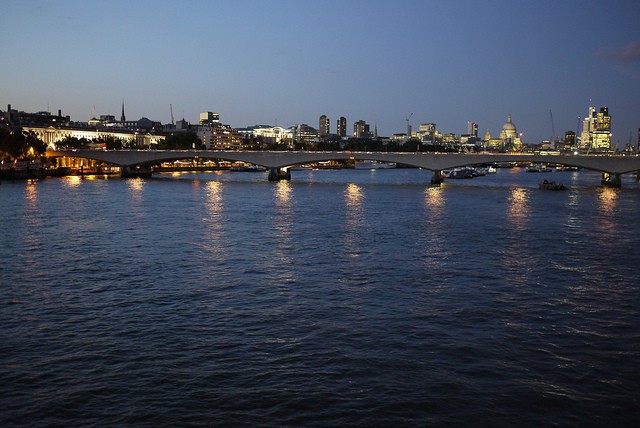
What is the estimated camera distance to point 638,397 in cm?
1162

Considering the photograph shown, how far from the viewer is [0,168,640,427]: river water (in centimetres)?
1107

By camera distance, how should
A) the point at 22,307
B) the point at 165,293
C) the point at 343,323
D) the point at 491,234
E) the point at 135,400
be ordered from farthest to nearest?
the point at 491,234, the point at 165,293, the point at 22,307, the point at 343,323, the point at 135,400

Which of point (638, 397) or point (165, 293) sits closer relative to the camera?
point (638, 397)

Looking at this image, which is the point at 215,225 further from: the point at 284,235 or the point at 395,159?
the point at 395,159

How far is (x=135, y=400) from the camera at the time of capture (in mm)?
11141

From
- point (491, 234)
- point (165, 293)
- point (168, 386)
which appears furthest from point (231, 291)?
point (491, 234)

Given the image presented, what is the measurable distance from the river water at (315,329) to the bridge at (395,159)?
5073 centimetres

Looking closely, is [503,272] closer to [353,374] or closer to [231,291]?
[231,291]

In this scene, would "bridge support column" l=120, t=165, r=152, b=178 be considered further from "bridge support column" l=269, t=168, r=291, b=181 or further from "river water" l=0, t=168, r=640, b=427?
"river water" l=0, t=168, r=640, b=427

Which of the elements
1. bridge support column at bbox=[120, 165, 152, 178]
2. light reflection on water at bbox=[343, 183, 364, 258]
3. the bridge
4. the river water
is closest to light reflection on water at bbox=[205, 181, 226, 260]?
the river water

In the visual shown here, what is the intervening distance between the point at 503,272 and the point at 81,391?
53.5 ft

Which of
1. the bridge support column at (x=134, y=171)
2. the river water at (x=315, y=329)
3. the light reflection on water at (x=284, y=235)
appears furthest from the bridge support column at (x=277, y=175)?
the river water at (x=315, y=329)

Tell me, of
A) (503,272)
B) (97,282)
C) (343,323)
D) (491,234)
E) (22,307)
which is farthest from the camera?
(491,234)

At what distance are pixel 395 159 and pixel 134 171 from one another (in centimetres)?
4494
